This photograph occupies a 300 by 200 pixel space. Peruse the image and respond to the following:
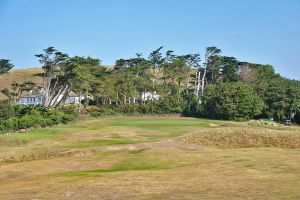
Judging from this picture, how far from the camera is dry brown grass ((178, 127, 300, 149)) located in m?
60.4

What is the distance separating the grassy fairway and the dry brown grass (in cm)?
123

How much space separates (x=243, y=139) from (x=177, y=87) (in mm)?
100097

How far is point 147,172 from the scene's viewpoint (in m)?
38.5

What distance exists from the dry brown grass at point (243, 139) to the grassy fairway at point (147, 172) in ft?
4.02

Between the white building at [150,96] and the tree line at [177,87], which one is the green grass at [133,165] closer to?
the tree line at [177,87]

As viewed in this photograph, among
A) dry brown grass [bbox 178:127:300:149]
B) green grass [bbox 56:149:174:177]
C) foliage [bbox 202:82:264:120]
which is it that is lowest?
green grass [bbox 56:149:174:177]

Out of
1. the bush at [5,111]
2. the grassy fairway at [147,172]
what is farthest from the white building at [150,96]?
the grassy fairway at [147,172]

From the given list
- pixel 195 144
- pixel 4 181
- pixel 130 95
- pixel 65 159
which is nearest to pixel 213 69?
pixel 130 95

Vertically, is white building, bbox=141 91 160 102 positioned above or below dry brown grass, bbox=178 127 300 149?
above

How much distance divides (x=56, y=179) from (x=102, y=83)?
11349 centimetres

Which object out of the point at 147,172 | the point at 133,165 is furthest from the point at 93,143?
the point at 147,172

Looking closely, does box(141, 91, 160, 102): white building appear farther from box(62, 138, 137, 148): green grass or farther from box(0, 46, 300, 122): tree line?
box(62, 138, 137, 148): green grass

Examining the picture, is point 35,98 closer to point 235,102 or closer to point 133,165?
point 235,102

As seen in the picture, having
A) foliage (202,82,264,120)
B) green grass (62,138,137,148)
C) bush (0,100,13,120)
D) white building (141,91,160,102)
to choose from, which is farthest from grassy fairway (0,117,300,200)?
white building (141,91,160,102)
